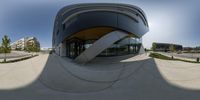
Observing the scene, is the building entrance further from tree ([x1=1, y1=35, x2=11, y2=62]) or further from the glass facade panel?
tree ([x1=1, y1=35, x2=11, y2=62])

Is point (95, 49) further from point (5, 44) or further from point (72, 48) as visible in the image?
point (5, 44)

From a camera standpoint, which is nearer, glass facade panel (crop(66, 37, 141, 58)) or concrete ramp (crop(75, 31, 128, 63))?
concrete ramp (crop(75, 31, 128, 63))

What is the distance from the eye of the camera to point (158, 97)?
599cm

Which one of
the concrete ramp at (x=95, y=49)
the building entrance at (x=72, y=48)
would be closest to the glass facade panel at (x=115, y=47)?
the building entrance at (x=72, y=48)

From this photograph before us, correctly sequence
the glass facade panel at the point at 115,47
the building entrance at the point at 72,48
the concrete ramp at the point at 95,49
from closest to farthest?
the concrete ramp at the point at 95,49 < the glass facade panel at the point at 115,47 < the building entrance at the point at 72,48

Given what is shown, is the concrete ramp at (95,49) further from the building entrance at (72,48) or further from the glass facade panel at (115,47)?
the building entrance at (72,48)

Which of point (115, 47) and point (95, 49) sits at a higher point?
point (115, 47)

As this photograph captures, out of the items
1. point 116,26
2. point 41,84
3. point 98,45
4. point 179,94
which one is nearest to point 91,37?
point 116,26

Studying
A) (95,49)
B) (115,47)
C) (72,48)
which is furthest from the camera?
(72,48)

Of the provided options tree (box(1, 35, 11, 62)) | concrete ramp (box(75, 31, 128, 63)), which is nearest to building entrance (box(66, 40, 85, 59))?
tree (box(1, 35, 11, 62))

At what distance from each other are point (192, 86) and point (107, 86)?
367cm

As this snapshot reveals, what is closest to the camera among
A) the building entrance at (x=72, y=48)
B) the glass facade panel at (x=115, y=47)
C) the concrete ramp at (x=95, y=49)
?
the concrete ramp at (x=95, y=49)

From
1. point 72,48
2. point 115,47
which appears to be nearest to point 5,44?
point 72,48

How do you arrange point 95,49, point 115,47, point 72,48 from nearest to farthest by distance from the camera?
1. point 95,49
2. point 115,47
3. point 72,48
